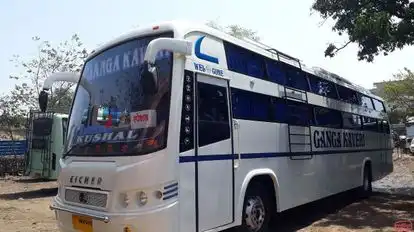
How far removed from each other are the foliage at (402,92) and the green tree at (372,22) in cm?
2661

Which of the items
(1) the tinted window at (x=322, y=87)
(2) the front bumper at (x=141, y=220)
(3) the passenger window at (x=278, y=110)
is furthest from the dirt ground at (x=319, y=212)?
(2) the front bumper at (x=141, y=220)

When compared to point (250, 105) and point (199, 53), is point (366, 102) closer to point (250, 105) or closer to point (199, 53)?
point (250, 105)

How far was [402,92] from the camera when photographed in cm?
3672

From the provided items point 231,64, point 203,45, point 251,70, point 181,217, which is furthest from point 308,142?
point 181,217

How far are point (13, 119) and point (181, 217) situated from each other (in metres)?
19.2

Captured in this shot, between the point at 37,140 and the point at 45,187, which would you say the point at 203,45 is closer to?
the point at 37,140

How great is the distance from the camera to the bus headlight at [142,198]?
16.2 ft

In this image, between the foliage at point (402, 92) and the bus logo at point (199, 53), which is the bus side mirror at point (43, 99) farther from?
the foliage at point (402, 92)

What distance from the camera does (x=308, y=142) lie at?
28.5ft

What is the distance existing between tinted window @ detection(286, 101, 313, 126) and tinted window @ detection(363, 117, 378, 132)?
15.8 feet

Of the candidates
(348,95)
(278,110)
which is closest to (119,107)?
(278,110)

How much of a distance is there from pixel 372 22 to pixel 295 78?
9.61ft

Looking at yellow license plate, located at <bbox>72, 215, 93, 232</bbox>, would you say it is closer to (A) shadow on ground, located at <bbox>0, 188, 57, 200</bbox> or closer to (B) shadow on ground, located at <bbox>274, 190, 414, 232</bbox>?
(B) shadow on ground, located at <bbox>274, 190, 414, 232</bbox>

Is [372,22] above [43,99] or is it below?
above
